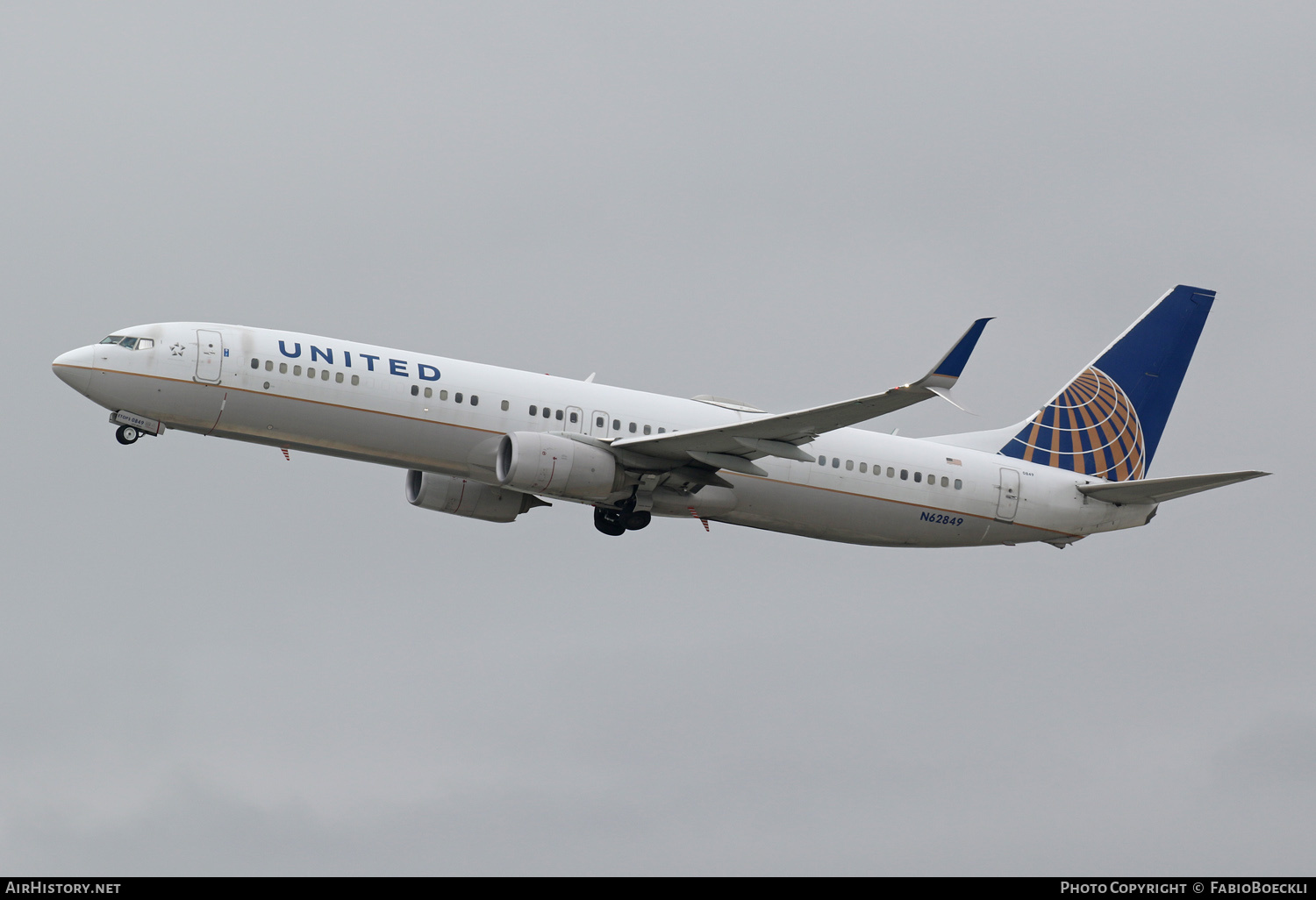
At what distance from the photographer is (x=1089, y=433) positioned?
53969 mm

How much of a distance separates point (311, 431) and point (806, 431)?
1337 centimetres

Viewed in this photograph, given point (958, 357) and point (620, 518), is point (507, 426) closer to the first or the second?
point (620, 518)

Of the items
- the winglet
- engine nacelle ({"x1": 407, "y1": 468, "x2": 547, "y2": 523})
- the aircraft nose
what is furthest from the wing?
the aircraft nose

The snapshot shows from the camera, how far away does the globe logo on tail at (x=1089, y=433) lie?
53.1m

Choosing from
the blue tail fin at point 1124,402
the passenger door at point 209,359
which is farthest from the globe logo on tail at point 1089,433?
the passenger door at point 209,359

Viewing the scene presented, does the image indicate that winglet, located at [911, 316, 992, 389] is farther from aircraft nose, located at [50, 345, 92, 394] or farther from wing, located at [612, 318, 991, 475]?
aircraft nose, located at [50, 345, 92, 394]

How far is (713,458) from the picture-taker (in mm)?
45188

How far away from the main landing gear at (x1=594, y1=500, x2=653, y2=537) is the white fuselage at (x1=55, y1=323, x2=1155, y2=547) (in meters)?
0.60

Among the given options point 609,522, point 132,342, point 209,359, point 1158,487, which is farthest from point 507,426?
point 1158,487

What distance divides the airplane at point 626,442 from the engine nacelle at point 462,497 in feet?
0.20

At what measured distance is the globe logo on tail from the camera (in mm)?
53062

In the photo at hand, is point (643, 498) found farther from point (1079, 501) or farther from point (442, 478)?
point (1079, 501)

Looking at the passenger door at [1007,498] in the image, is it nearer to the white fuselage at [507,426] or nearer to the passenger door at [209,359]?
the white fuselage at [507,426]

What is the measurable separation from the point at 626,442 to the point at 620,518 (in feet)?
12.0
